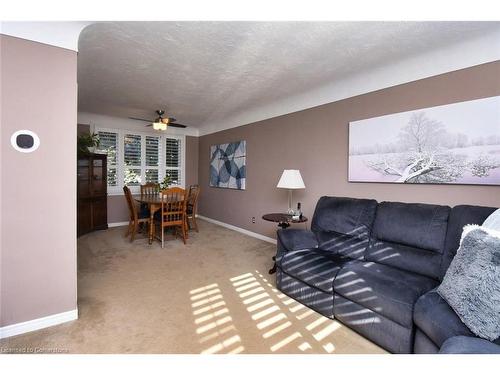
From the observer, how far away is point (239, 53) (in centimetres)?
260

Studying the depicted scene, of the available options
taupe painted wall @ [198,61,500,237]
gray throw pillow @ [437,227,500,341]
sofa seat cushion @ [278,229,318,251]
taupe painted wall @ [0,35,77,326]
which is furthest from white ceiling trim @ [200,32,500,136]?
taupe painted wall @ [0,35,77,326]

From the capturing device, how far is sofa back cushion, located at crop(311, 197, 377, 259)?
2.48 meters

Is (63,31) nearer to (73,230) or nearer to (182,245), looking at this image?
(73,230)

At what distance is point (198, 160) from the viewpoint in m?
6.79

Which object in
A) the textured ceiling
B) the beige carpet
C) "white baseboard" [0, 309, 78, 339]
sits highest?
the textured ceiling

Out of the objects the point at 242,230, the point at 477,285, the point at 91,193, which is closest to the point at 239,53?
the point at 477,285

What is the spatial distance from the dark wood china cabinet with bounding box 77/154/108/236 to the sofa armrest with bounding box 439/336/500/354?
17.2ft

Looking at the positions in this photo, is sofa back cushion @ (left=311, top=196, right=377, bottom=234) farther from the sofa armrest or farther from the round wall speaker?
the round wall speaker

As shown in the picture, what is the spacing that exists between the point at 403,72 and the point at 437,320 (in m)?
2.44

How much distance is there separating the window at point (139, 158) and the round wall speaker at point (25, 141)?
397cm

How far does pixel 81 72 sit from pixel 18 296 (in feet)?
8.64

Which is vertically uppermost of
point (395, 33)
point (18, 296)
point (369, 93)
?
point (395, 33)

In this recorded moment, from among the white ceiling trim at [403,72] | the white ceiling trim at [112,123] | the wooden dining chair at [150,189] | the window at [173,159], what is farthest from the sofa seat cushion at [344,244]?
the white ceiling trim at [112,123]
